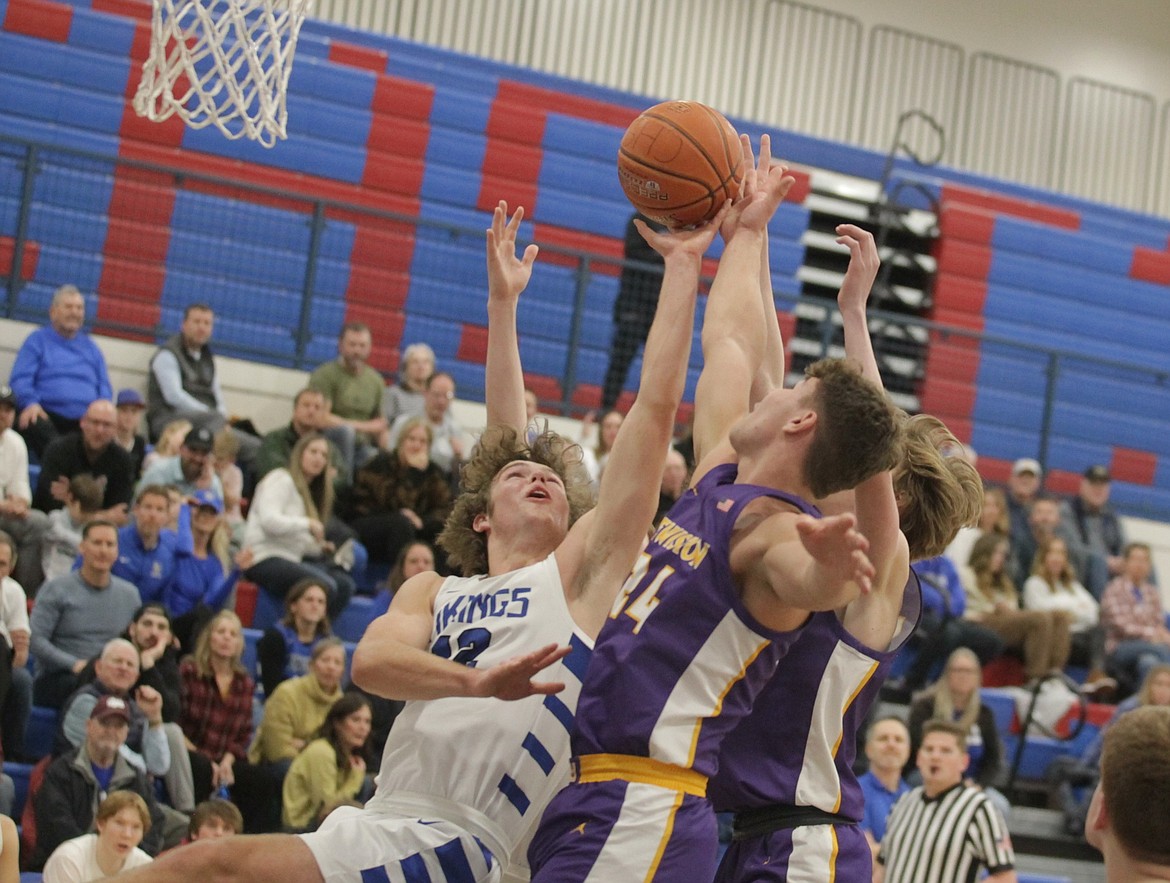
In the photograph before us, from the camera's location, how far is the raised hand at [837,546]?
3.24 meters

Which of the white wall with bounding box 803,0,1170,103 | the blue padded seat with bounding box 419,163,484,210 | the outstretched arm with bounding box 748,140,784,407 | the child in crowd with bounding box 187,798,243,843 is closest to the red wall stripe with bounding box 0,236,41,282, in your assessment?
the blue padded seat with bounding box 419,163,484,210

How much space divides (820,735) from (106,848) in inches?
163

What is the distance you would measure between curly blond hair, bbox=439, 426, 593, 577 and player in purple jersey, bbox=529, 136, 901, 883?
94cm

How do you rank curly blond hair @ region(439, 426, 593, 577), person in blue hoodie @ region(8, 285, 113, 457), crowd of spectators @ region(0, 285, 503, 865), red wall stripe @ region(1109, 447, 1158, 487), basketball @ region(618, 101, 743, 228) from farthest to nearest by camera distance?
red wall stripe @ region(1109, 447, 1158, 487) < person in blue hoodie @ region(8, 285, 113, 457) < crowd of spectators @ region(0, 285, 503, 865) < curly blond hair @ region(439, 426, 593, 577) < basketball @ region(618, 101, 743, 228)

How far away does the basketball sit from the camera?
4.50 m

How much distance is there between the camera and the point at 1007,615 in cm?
1166

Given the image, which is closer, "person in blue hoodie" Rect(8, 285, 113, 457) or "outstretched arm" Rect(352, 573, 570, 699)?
"outstretched arm" Rect(352, 573, 570, 699)

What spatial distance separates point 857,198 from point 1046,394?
312cm

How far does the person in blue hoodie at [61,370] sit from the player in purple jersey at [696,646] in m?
Result: 7.70

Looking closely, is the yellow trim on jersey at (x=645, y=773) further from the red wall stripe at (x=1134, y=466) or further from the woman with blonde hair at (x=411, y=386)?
the red wall stripe at (x=1134, y=466)

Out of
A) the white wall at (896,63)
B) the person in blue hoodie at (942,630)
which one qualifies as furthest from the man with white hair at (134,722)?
the white wall at (896,63)

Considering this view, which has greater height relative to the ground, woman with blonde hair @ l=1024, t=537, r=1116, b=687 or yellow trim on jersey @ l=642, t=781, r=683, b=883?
woman with blonde hair @ l=1024, t=537, r=1116, b=687

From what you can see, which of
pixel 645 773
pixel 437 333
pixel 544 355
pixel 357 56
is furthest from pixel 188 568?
pixel 357 56

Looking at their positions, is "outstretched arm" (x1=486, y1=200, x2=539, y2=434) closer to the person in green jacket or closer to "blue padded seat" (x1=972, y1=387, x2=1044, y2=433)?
the person in green jacket
